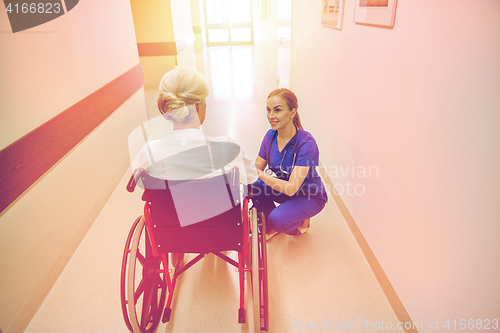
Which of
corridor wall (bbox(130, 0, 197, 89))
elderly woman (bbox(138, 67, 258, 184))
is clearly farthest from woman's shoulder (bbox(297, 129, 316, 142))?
corridor wall (bbox(130, 0, 197, 89))

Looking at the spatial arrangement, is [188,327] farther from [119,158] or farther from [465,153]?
[119,158]

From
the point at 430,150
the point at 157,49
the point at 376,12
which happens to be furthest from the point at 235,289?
the point at 157,49

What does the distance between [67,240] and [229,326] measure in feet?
4.24

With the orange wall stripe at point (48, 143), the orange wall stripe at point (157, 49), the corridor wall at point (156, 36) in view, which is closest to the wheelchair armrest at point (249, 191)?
the orange wall stripe at point (48, 143)

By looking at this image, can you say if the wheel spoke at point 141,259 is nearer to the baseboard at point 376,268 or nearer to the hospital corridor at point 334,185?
the hospital corridor at point 334,185

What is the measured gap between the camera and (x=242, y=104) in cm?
514

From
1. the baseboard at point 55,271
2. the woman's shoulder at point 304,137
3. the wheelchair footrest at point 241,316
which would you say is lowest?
the baseboard at point 55,271

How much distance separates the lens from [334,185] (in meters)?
2.58

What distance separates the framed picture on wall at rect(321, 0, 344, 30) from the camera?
2186 millimetres

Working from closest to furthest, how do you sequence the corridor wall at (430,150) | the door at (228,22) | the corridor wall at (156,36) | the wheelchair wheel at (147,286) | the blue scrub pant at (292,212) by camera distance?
1. the corridor wall at (430,150)
2. the wheelchair wheel at (147,286)
3. the blue scrub pant at (292,212)
4. the corridor wall at (156,36)
5. the door at (228,22)

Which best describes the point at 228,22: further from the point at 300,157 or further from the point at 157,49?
the point at 300,157

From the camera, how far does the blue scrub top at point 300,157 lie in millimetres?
1765

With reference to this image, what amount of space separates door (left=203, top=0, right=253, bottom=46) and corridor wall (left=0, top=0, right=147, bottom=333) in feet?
35.4

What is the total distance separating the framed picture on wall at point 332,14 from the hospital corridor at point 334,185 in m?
0.02
